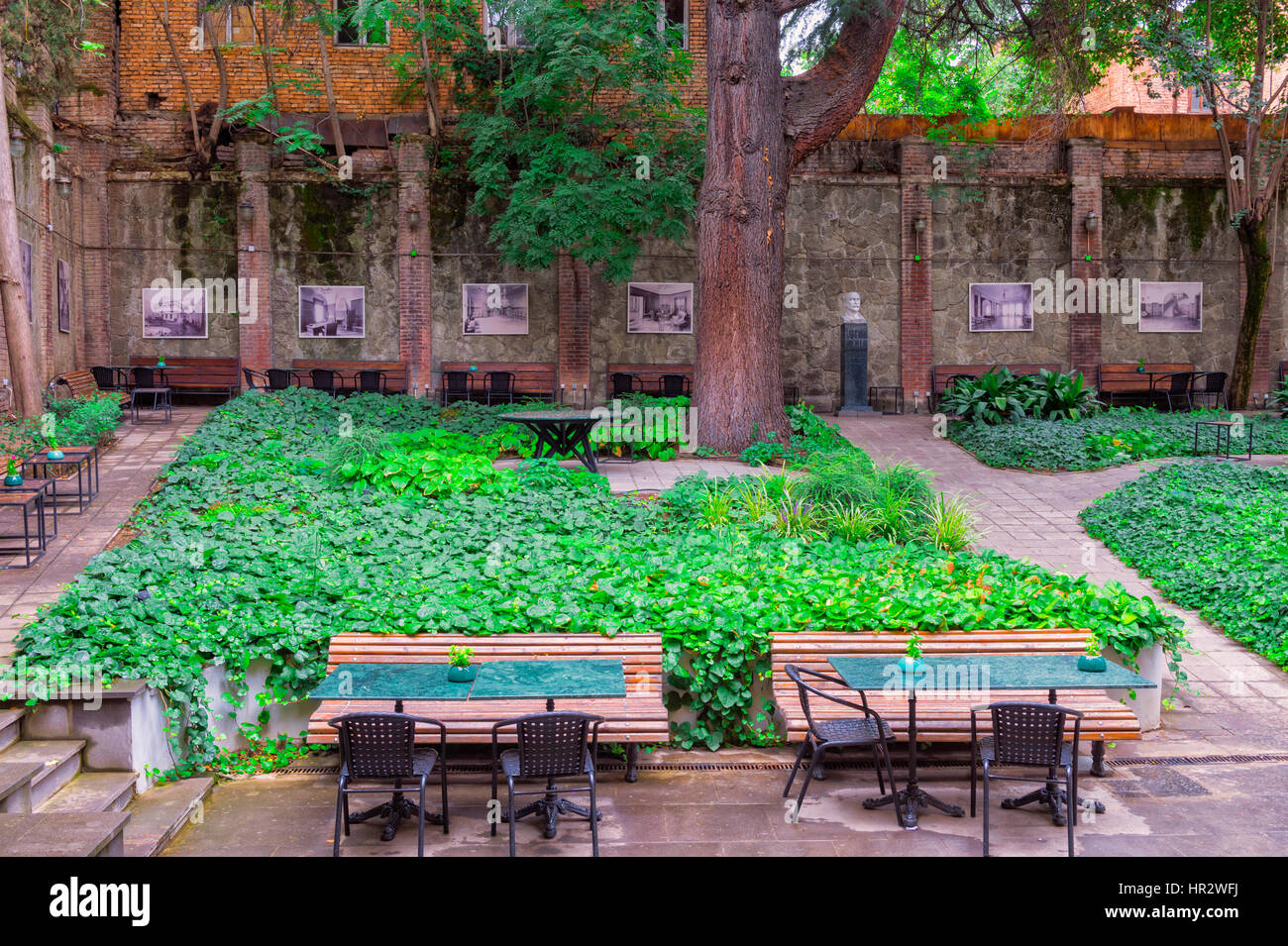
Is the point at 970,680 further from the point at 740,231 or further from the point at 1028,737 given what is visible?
the point at 740,231

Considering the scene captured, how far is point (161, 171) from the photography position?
62.6 ft

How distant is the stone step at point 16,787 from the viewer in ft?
14.8

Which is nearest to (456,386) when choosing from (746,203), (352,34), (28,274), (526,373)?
(526,373)

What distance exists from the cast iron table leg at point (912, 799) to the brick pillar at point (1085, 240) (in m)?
16.5

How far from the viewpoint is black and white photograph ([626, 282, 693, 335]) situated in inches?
784

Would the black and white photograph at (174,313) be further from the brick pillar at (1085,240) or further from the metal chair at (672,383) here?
the brick pillar at (1085,240)

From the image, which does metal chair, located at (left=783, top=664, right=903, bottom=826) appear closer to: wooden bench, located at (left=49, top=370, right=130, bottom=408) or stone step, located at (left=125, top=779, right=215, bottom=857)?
stone step, located at (left=125, top=779, right=215, bottom=857)

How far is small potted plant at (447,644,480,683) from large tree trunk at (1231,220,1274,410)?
57.4 ft

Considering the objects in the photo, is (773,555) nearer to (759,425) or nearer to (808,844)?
(808,844)

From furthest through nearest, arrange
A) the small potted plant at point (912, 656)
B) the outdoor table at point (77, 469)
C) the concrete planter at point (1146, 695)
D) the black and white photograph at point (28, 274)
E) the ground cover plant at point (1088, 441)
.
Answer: the black and white photograph at point (28, 274), the ground cover plant at point (1088, 441), the outdoor table at point (77, 469), the concrete planter at point (1146, 695), the small potted plant at point (912, 656)

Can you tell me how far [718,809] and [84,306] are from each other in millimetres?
17119

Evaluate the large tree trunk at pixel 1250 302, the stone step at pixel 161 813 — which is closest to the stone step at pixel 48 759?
the stone step at pixel 161 813

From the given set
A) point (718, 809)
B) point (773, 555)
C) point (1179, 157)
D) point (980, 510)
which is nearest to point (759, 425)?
point (980, 510)


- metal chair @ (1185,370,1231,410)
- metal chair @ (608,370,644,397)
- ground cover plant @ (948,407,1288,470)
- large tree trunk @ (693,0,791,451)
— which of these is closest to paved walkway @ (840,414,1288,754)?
ground cover plant @ (948,407,1288,470)
